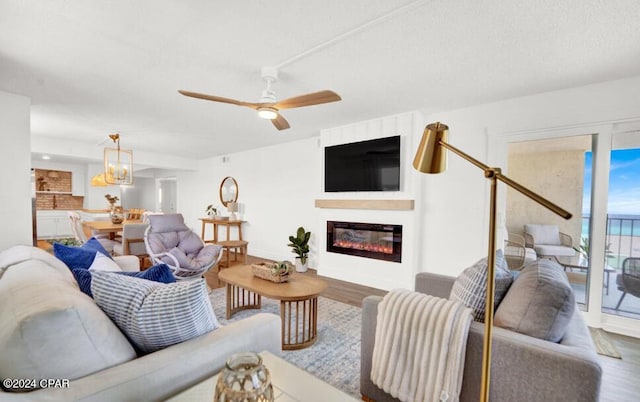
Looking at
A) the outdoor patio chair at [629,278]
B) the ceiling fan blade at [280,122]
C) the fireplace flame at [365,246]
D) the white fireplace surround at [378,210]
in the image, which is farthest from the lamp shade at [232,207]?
the outdoor patio chair at [629,278]

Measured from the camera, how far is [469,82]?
2.62 m

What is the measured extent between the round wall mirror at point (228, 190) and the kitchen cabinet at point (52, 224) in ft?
14.0

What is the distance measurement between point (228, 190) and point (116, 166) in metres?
2.63

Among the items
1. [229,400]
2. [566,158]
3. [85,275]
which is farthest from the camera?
[566,158]

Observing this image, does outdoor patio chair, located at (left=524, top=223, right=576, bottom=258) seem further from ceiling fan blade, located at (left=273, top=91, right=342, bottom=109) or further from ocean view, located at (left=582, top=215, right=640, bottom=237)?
ceiling fan blade, located at (left=273, top=91, right=342, bottom=109)

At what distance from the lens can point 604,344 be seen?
2.36 metres

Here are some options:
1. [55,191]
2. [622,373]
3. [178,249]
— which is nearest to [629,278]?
[622,373]

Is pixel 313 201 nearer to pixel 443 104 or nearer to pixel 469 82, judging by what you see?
pixel 443 104

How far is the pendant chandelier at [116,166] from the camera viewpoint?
4.28 m

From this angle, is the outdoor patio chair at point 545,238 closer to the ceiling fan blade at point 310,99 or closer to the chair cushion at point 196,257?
the ceiling fan blade at point 310,99

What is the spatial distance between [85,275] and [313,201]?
3809 millimetres

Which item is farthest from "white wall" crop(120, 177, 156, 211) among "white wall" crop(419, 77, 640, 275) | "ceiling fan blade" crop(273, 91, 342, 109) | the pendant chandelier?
"white wall" crop(419, 77, 640, 275)

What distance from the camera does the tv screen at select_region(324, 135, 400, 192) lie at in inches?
145

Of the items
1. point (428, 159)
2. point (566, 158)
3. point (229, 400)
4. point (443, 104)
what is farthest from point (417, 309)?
point (566, 158)
